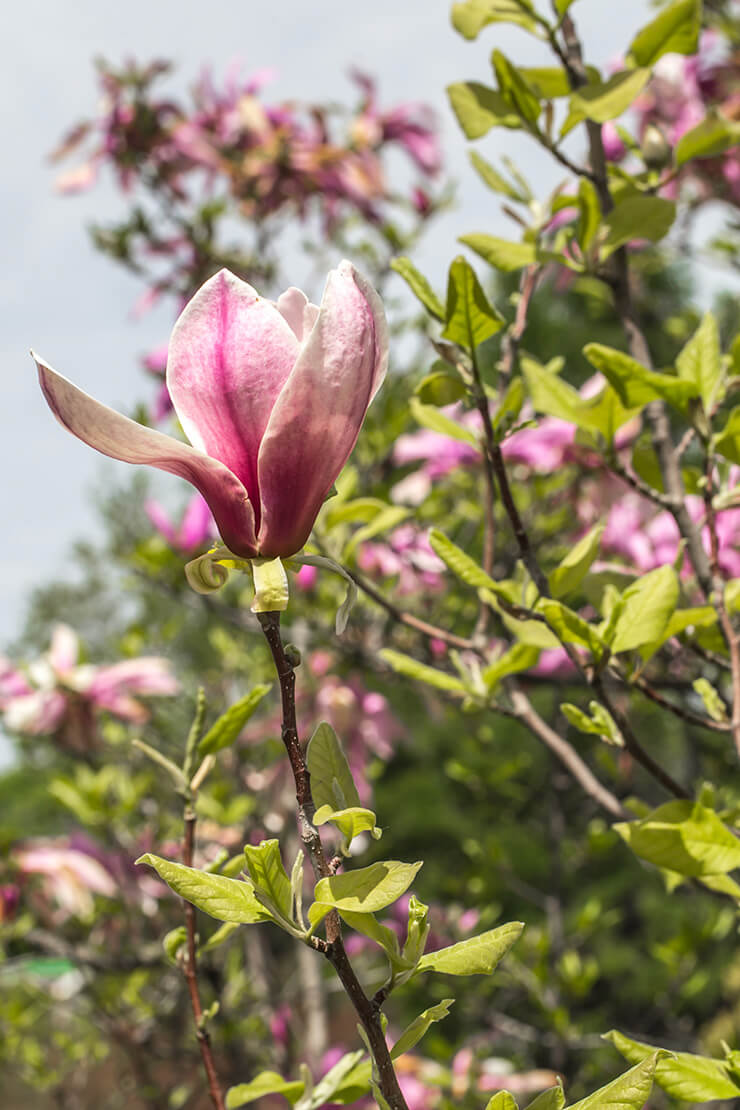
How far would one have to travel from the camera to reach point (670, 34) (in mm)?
649

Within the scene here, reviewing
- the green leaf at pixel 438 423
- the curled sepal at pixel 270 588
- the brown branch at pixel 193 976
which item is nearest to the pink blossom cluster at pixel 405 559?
the green leaf at pixel 438 423

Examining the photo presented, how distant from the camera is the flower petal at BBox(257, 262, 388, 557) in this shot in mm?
366

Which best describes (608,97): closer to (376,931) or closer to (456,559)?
(456,559)

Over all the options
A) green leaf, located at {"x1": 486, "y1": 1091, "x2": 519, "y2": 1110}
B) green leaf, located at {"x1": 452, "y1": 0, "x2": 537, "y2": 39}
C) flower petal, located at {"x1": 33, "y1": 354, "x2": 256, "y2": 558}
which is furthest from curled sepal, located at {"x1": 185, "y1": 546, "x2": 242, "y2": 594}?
green leaf, located at {"x1": 452, "y1": 0, "x2": 537, "y2": 39}

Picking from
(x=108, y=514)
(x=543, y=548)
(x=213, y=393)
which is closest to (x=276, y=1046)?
(x=543, y=548)

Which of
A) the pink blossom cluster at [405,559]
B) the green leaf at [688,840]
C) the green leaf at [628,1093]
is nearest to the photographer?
the green leaf at [628,1093]

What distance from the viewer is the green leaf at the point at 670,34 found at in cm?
64

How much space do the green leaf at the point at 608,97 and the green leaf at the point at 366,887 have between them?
497 mm

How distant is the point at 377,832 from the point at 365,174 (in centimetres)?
198

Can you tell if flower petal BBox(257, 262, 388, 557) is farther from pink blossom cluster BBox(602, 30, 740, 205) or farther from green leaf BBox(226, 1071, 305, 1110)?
pink blossom cluster BBox(602, 30, 740, 205)

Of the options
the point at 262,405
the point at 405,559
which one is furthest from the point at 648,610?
the point at 405,559

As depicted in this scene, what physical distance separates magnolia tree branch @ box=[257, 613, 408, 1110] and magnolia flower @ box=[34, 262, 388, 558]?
6 centimetres

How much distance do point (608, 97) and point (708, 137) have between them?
90 millimetres

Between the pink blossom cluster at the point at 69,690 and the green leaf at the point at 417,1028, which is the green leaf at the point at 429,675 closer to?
the green leaf at the point at 417,1028
